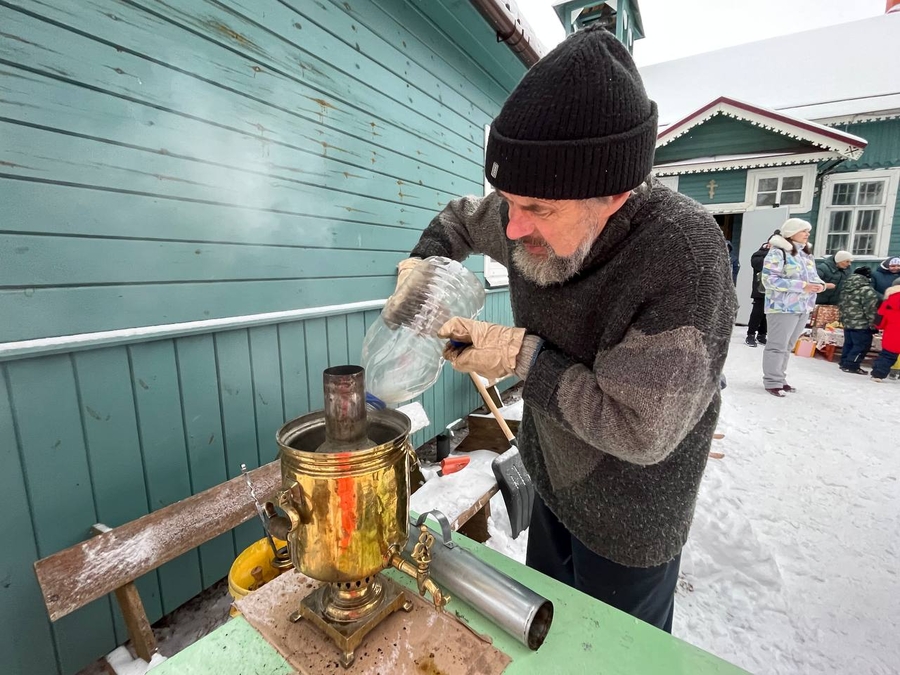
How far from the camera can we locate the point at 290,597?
3.38 feet

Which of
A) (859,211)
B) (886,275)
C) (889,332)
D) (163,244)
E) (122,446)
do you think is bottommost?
(889,332)

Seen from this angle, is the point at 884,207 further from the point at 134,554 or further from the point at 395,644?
the point at 134,554

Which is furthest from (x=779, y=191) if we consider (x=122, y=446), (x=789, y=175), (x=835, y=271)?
(x=122, y=446)

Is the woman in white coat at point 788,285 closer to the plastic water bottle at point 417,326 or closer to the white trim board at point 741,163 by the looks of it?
the white trim board at point 741,163

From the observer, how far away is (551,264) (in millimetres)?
1279

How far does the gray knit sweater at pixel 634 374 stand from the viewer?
0.95 metres

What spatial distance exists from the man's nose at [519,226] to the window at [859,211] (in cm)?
1346

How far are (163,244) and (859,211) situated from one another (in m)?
14.6

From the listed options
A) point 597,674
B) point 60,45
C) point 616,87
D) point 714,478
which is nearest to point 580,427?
point 597,674

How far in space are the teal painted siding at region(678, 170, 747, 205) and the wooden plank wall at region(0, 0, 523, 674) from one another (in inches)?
430

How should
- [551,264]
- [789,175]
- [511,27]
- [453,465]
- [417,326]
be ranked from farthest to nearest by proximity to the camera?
[789,175] → [511,27] → [453,465] → [417,326] → [551,264]

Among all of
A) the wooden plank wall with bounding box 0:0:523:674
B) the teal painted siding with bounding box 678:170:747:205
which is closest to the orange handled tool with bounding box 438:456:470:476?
the wooden plank wall with bounding box 0:0:523:674

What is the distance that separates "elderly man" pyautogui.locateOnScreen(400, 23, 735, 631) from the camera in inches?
37.6

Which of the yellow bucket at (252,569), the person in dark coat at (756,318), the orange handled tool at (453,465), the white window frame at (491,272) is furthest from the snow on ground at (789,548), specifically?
the person in dark coat at (756,318)
